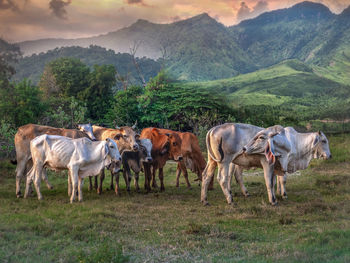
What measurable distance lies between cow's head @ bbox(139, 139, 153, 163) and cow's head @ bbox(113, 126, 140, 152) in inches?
12.7

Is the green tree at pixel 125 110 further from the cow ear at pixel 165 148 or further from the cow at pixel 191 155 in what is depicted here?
the cow at pixel 191 155

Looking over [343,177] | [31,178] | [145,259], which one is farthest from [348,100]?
[145,259]

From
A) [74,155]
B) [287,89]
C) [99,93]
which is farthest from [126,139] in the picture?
[287,89]

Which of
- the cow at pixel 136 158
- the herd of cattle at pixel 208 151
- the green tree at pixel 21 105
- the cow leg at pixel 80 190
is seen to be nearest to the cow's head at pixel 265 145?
the herd of cattle at pixel 208 151

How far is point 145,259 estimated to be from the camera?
6.21m

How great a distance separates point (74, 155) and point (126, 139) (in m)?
2.06

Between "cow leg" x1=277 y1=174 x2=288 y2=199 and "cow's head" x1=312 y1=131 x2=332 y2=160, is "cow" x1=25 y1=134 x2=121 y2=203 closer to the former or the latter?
"cow leg" x1=277 y1=174 x2=288 y2=199

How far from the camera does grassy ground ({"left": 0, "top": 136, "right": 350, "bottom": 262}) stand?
6363mm

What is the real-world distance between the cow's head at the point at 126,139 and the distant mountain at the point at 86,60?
1822 inches

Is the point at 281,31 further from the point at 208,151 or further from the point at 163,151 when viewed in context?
the point at 208,151

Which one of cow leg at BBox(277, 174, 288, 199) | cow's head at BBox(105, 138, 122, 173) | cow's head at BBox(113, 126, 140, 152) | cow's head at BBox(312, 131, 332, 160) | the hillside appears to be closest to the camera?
cow's head at BBox(105, 138, 122, 173)

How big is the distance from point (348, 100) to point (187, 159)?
1319 inches

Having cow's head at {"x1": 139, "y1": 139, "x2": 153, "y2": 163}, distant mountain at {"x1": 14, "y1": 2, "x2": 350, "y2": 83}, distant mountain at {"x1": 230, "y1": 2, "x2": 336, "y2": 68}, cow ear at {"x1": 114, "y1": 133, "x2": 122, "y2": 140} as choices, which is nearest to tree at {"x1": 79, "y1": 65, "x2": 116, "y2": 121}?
distant mountain at {"x1": 14, "y1": 2, "x2": 350, "y2": 83}

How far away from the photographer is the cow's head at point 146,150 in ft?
42.2
